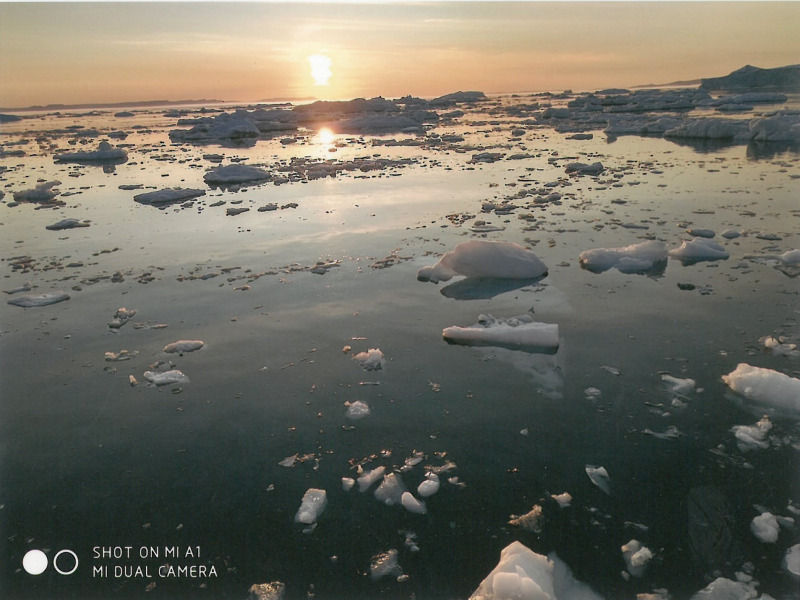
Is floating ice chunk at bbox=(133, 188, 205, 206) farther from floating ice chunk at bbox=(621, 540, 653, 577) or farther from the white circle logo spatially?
floating ice chunk at bbox=(621, 540, 653, 577)

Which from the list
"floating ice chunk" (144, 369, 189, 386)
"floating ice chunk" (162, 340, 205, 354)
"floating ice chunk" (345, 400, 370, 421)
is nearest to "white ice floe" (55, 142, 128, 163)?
"floating ice chunk" (162, 340, 205, 354)

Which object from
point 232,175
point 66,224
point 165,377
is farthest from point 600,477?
point 232,175

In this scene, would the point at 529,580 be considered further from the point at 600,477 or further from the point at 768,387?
the point at 768,387

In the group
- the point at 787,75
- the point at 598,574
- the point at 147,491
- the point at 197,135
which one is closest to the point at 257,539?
the point at 147,491

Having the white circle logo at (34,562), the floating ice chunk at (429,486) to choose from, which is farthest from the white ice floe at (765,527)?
the white circle logo at (34,562)

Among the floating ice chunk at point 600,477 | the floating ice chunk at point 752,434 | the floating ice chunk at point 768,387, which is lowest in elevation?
the floating ice chunk at point 600,477

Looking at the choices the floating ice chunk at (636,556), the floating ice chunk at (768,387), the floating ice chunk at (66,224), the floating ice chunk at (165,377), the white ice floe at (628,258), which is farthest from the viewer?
the floating ice chunk at (66,224)

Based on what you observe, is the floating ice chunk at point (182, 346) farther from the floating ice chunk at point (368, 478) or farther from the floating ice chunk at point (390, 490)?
the floating ice chunk at point (390, 490)
